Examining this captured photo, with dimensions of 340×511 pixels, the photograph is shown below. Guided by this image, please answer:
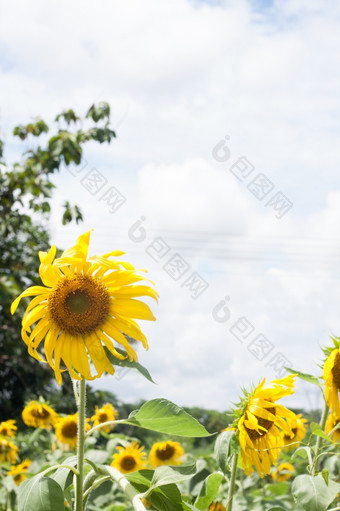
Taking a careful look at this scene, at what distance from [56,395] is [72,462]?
9415 mm

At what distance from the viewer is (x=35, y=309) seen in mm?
1286

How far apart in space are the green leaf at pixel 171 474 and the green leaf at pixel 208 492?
162mm

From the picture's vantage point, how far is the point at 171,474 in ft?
3.47

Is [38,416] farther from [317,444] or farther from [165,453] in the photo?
[317,444]

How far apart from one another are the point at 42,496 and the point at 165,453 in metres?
2.49

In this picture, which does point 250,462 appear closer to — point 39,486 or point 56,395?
point 39,486

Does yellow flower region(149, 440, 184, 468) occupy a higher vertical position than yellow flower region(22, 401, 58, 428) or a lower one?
higher

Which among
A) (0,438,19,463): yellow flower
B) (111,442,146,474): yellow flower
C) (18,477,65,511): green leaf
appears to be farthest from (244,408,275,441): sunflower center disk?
(0,438,19,463): yellow flower

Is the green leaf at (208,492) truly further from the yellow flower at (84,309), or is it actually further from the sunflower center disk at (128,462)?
the sunflower center disk at (128,462)

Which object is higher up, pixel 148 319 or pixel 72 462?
pixel 148 319

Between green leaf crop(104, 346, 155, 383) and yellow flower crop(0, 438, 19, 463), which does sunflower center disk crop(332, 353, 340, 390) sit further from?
yellow flower crop(0, 438, 19, 463)

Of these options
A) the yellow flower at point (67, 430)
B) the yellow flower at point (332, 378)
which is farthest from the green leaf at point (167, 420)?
the yellow flower at point (67, 430)

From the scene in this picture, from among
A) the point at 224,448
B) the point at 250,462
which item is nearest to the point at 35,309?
the point at 224,448

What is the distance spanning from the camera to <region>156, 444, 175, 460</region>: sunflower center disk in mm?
3469
